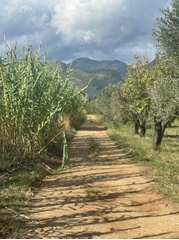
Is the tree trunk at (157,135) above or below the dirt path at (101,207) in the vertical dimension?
above

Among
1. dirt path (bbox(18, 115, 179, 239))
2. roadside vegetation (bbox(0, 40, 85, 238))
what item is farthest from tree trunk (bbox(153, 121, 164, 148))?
roadside vegetation (bbox(0, 40, 85, 238))

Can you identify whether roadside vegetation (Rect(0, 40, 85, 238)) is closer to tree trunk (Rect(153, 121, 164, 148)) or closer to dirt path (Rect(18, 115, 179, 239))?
dirt path (Rect(18, 115, 179, 239))

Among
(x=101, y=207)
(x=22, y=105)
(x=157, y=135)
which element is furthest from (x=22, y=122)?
(x=157, y=135)

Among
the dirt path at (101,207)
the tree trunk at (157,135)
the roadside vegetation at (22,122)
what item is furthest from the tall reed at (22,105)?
the tree trunk at (157,135)

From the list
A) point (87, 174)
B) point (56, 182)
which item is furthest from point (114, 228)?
point (87, 174)

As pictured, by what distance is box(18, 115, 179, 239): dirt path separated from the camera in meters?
6.23

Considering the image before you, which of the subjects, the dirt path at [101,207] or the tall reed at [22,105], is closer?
the dirt path at [101,207]

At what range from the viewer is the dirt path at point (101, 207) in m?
6.23

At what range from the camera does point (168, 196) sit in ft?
29.0

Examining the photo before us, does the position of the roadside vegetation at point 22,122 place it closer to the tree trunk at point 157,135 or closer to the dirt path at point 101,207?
the dirt path at point 101,207

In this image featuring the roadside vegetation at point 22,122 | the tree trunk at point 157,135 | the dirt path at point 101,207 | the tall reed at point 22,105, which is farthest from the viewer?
the tree trunk at point 157,135

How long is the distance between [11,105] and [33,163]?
258cm

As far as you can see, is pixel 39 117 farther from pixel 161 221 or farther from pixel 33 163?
pixel 161 221

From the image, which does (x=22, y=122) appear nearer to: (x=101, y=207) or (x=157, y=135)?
(x=101, y=207)
